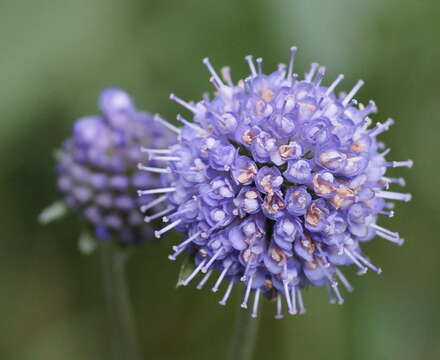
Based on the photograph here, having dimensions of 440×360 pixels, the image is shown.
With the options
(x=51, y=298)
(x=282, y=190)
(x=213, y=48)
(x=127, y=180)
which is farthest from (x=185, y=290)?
(x=282, y=190)

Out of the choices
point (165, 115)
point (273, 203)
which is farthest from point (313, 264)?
point (165, 115)

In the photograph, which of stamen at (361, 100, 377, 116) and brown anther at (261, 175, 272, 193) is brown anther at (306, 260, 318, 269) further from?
stamen at (361, 100, 377, 116)

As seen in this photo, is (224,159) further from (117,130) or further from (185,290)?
(185,290)

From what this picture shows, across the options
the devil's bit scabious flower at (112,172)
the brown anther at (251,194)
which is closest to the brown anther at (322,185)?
the brown anther at (251,194)

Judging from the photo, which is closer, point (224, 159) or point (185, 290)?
point (224, 159)

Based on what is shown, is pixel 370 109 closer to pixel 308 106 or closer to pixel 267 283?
pixel 308 106

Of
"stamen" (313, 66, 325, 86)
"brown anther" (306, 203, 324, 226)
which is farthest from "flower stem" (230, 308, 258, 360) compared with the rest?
"stamen" (313, 66, 325, 86)
